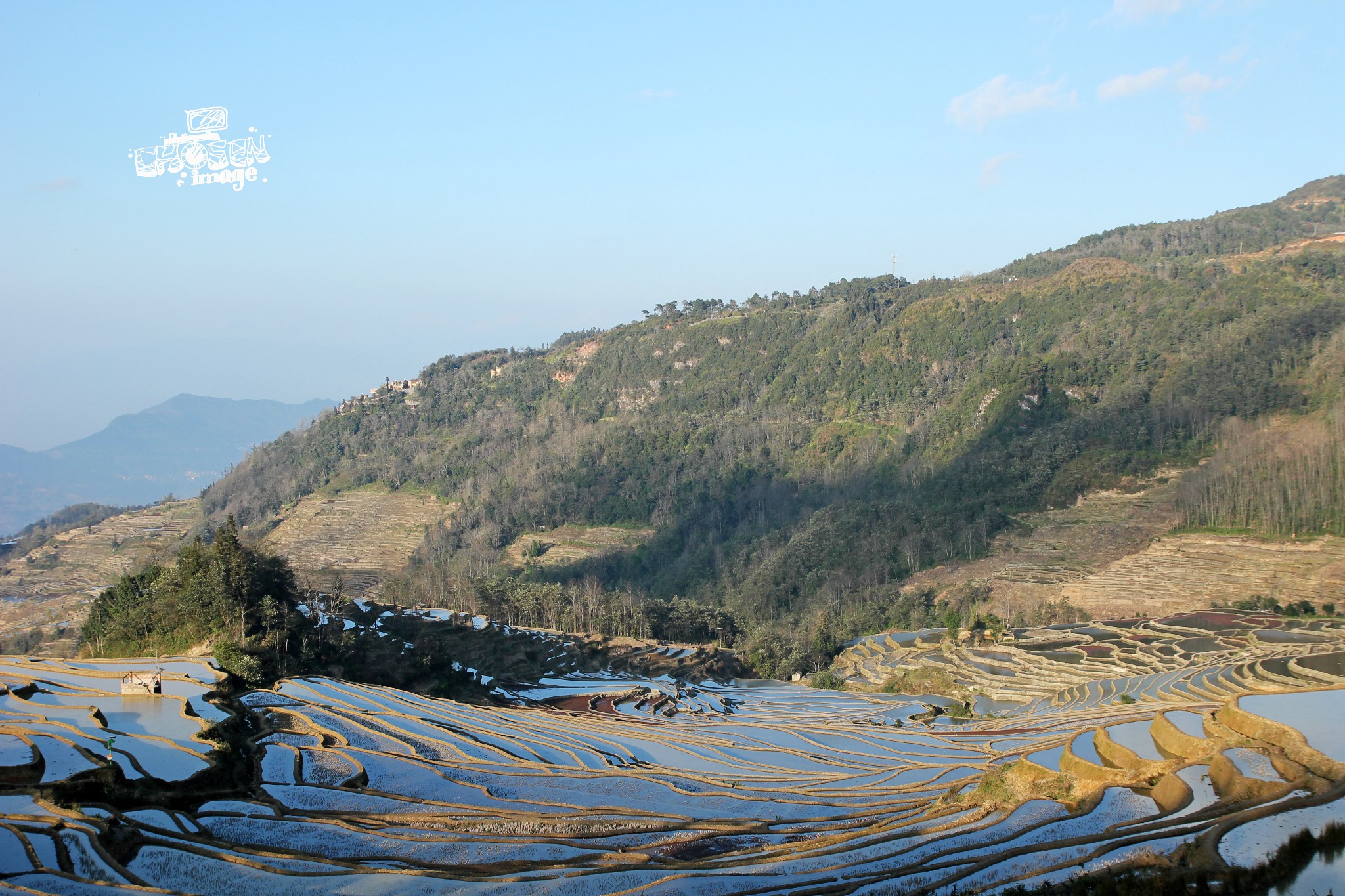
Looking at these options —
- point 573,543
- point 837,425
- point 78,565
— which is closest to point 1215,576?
point 837,425

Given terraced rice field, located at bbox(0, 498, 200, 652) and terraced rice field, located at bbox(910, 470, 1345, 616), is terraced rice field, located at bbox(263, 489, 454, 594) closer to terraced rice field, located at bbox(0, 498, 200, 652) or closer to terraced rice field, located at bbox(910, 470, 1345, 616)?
terraced rice field, located at bbox(0, 498, 200, 652)

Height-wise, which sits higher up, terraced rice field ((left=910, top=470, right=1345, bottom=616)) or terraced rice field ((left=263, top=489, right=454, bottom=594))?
terraced rice field ((left=263, top=489, right=454, bottom=594))

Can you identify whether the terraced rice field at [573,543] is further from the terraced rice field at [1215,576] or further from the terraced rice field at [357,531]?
the terraced rice field at [1215,576]

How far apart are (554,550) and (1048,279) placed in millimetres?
78979

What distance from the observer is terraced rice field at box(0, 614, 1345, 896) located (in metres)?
15.1

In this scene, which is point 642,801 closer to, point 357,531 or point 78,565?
point 78,565

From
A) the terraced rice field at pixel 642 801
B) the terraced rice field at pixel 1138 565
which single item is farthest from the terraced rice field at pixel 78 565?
the terraced rice field at pixel 1138 565

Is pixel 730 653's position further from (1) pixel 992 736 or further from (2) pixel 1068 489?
(2) pixel 1068 489

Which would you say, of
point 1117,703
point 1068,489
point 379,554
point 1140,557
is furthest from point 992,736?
point 379,554

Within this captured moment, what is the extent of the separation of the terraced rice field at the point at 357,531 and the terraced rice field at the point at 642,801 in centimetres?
6719

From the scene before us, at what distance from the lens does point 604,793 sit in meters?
21.9

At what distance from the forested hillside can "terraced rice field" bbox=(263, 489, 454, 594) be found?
403cm

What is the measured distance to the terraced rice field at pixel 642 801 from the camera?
49.6 feet

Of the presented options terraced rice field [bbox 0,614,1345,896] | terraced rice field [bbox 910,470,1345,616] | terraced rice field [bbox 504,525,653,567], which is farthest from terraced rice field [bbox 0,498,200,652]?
terraced rice field [bbox 910,470,1345,616]
